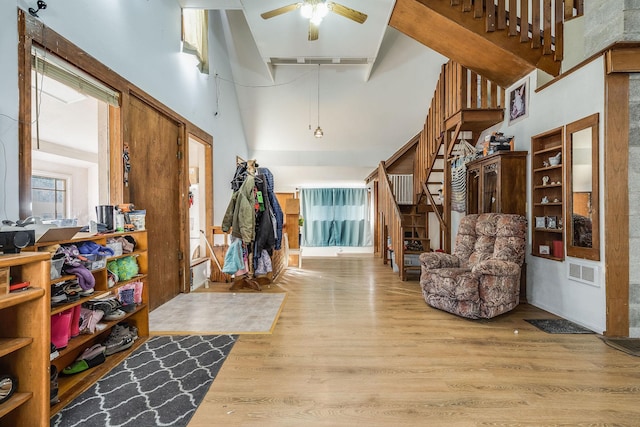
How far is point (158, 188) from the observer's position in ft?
10.8

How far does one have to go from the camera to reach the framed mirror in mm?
2680

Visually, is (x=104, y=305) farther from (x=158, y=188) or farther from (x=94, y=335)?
(x=158, y=188)

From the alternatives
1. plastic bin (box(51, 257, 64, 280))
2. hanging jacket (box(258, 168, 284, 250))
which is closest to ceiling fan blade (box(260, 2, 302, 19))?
hanging jacket (box(258, 168, 284, 250))

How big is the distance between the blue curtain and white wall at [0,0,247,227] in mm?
5018

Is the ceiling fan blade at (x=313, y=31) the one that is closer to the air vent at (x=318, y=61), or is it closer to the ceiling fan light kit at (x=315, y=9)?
the ceiling fan light kit at (x=315, y=9)

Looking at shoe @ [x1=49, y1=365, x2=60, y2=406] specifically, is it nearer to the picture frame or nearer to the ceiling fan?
the ceiling fan

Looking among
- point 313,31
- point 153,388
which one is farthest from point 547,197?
point 153,388

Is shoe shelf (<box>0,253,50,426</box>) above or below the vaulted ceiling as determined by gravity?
below

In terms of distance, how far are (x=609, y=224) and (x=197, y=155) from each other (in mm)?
5021

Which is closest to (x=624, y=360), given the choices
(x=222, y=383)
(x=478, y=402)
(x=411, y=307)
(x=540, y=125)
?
(x=478, y=402)

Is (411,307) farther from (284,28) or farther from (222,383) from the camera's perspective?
(284,28)

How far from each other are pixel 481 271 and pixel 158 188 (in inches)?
137

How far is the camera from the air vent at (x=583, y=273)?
2.67m

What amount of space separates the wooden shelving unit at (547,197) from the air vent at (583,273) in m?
0.15
